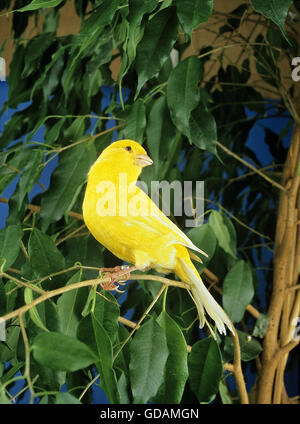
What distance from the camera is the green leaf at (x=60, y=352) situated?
371 millimetres

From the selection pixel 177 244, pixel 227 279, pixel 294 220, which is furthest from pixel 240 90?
pixel 177 244

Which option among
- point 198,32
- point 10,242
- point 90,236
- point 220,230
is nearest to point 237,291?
point 220,230

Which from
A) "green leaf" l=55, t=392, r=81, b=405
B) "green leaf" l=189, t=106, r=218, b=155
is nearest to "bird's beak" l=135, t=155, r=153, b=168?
"green leaf" l=189, t=106, r=218, b=155

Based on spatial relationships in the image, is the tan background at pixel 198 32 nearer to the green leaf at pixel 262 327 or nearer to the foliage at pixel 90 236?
the foliage at pixel 90 236

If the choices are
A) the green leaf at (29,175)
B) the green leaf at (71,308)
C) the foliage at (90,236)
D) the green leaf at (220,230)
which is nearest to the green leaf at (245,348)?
the foliage at (90,236)

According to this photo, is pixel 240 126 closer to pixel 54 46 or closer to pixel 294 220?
pixel 294 220

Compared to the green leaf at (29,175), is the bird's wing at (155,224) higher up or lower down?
lower down

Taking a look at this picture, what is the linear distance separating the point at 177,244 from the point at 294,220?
326 mm

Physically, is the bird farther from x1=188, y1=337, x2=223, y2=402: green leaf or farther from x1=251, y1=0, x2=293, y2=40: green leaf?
x1=251, y1=0, x2=293, y2=40: green leaf

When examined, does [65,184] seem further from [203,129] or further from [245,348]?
[245,348]

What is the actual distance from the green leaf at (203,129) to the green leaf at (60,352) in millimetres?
306

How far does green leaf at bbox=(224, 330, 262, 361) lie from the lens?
75 cm

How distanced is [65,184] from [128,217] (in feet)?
0.46
